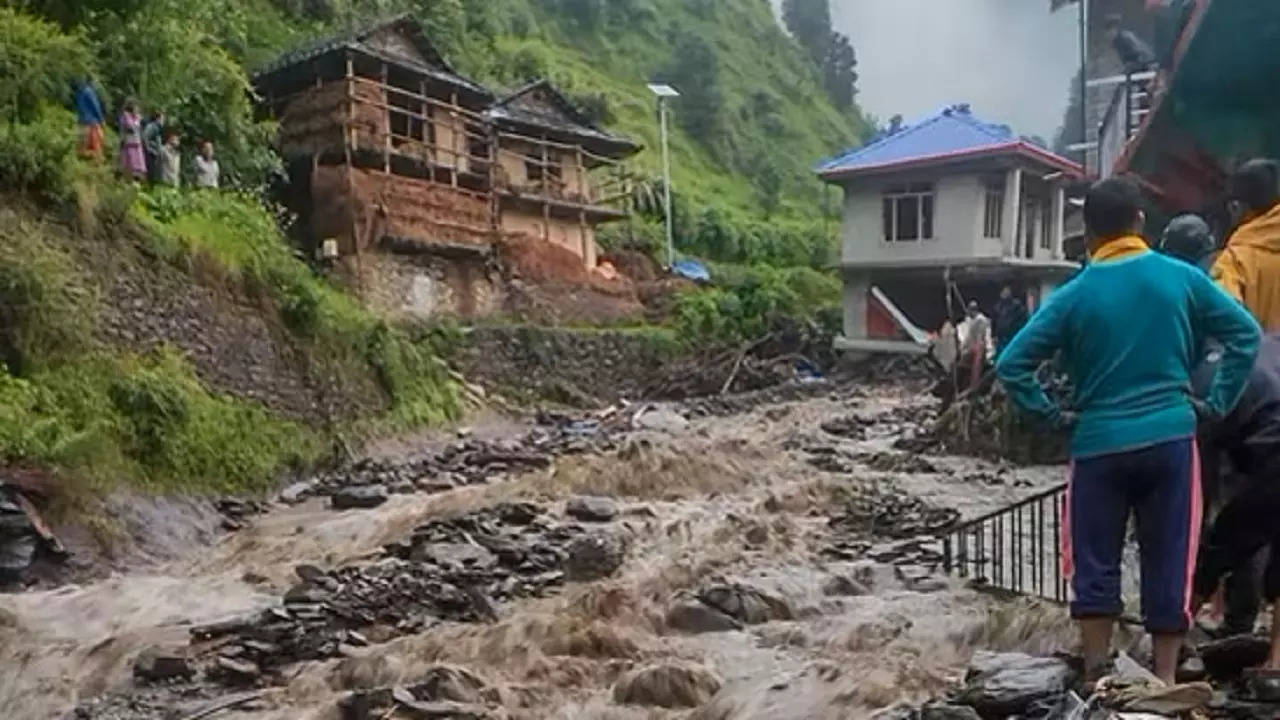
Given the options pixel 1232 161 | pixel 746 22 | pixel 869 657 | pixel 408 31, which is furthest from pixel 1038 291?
pixel 746 22

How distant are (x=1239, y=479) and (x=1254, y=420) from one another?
0.34 metres

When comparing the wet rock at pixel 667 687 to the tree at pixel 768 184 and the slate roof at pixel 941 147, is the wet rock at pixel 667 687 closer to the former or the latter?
the slate roof at pixel 941 147

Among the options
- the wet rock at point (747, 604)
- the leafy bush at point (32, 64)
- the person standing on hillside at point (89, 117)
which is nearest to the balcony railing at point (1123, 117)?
the wet rock at point (747, 604)

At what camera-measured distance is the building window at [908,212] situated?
29.0 m

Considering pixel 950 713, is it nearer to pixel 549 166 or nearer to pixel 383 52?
pixel 383 52

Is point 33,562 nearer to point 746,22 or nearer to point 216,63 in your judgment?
point 216,63

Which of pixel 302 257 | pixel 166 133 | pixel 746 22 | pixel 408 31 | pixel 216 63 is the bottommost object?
pixel 302 257

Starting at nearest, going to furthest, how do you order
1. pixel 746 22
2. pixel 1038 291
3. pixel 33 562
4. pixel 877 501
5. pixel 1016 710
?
pixel 1016 710 → pixel 33 562 → pixel 877 501 → pixel 1038 291 → pixel 746 22

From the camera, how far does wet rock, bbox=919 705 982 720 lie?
4254mm

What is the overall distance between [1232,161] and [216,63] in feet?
63.1

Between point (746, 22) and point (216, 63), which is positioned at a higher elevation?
point (746, 22)

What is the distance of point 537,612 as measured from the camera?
8719 millimetres

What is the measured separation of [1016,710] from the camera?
414 centimetres

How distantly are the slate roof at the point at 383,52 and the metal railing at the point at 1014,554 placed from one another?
1948cm
